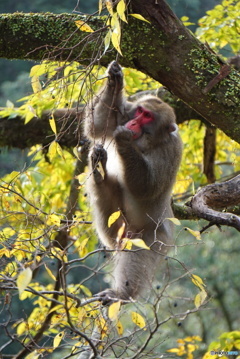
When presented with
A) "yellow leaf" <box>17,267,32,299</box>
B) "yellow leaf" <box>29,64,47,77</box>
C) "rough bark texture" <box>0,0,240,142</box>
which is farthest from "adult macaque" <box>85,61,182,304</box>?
"yellow leaf" <box>17,267,32,299</box>

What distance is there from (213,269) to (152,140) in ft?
27.1

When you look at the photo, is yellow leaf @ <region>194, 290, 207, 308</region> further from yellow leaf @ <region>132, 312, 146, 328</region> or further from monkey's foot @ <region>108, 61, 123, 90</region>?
monkey's foot @ <region>108, 61, 123, 90</region>

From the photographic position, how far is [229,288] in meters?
13.1

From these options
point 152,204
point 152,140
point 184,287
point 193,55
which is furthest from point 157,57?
point 184,287

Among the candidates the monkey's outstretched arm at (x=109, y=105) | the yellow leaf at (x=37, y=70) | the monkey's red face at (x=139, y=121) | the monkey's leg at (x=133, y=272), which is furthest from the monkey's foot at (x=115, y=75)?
the monkey's leg at (x=133, y=272)

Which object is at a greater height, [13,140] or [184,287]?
[13,140]

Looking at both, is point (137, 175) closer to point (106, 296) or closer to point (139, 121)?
point (139, 121)

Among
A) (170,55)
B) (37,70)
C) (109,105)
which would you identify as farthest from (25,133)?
(37,70)

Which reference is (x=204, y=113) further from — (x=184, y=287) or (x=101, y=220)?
(x=184, y=287)

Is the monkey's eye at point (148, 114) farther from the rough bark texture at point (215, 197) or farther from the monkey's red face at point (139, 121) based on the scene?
the rough bark texture at point (215, 197)

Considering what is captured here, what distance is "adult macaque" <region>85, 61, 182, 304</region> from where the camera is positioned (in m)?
5.15

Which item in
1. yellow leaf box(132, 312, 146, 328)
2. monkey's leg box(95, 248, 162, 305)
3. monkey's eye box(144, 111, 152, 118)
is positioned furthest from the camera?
monkey's eye box(144, 111, 152, 118)

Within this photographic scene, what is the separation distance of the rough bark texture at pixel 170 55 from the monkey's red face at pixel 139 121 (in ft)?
2.23

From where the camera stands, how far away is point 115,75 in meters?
4.80
